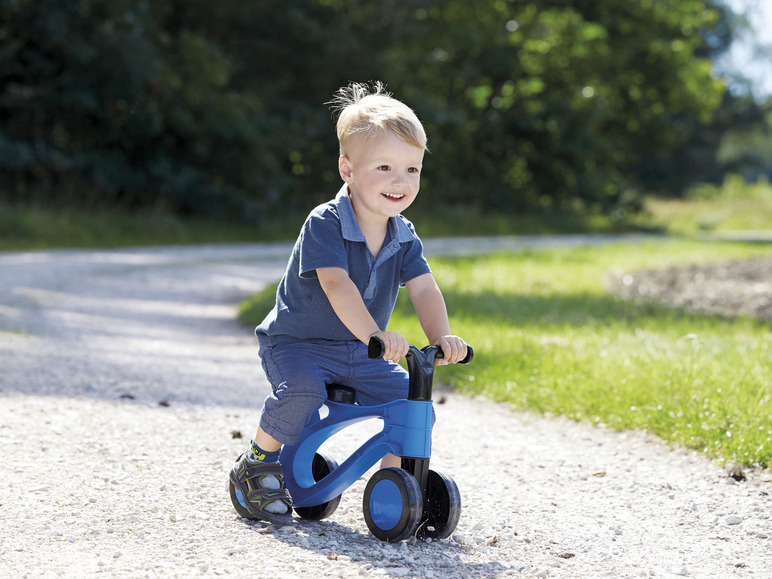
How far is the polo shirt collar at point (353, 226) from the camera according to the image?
306cm

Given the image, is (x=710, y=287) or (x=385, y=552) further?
(x=710, y=287)

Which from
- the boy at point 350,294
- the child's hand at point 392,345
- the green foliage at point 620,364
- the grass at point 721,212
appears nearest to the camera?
the child's hand at point 392,345

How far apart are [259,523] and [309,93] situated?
21178mm

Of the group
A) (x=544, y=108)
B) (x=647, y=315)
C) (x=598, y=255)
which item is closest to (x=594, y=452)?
(x=647, y=315)

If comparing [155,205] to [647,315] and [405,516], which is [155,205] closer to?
[647,315]

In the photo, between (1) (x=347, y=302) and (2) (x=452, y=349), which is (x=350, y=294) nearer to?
(1) (x=347, y=302)

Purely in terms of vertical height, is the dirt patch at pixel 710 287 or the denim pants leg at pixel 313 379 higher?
the dirt patch at pixel 710 287

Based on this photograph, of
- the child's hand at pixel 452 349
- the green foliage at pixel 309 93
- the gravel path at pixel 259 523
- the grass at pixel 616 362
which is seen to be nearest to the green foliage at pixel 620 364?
the grass at pixel 616 362

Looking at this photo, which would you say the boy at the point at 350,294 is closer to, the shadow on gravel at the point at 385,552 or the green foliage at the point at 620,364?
the shadow on gravel at the point at 385,552

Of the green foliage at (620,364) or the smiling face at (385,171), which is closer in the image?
the smiling face at (385,171)

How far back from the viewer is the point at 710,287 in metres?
11.1

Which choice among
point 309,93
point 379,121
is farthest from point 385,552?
point 309,93

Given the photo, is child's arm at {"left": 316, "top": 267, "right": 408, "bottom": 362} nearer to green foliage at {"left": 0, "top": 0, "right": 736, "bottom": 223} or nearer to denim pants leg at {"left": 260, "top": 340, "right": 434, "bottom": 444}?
denim pants leg at {"left": 260, "top": 340, "right": 434, "bottom": 444}

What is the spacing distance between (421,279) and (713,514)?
147cm
